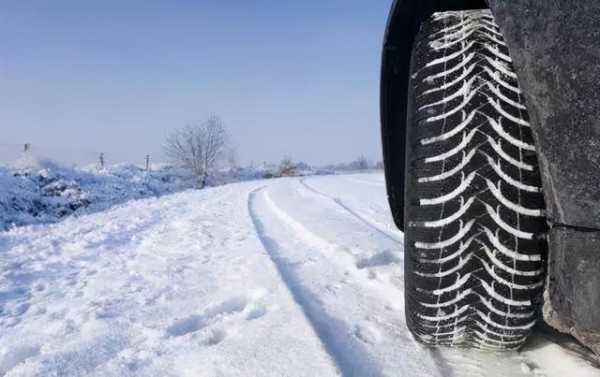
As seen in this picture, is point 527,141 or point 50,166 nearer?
point 527,141

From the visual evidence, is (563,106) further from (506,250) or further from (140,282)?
(140,282)

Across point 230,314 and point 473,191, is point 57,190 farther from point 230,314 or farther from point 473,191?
point 473,191

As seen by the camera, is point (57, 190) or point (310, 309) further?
point (57, 190)

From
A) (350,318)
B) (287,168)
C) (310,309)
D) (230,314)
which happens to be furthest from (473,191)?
(287,168)

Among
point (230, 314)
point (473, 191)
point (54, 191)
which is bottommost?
point (54, 191)

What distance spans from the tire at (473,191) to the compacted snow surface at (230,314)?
8.4 inches

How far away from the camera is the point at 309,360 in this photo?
118 cm

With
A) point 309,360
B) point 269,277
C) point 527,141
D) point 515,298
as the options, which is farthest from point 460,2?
point 269,277

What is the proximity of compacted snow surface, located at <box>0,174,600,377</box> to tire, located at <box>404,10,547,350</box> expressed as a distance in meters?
0.21

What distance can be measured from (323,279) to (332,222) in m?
1.83

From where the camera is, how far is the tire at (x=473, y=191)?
3.20 ft

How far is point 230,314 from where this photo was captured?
1.61 metres

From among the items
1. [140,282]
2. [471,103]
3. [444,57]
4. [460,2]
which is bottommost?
[140,282]

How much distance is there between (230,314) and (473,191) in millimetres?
1086
